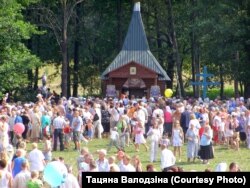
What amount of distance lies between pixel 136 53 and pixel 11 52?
7.67 meters

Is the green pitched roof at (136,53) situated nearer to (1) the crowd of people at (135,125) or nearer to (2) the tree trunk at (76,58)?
(2) the tree trunk at (76,58)

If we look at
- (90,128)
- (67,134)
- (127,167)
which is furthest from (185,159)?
(127,167)

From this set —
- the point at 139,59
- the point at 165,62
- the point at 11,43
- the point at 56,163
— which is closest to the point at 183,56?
the point at 165,62

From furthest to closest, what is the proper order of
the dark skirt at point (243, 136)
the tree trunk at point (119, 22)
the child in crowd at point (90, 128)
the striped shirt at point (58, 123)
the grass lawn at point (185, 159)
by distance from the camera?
the tree trunk at point (119, 22) < the child in crowd at point (90, 128) < the dark skirt at point (243, 136) < the striped shirt at point (58, 123) < the grass lawn at point (185, 159)

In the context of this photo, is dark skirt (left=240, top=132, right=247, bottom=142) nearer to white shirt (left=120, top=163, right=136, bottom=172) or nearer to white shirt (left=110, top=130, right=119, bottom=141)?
white shirt (left=110, top=130, right=119, bottom=141)

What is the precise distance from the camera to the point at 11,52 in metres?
48.7

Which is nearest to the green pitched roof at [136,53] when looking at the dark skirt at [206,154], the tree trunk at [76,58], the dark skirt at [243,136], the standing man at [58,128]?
the tree trunk at [76,58]

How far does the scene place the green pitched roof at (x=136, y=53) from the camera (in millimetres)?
51781

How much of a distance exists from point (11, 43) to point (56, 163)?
1085 inches

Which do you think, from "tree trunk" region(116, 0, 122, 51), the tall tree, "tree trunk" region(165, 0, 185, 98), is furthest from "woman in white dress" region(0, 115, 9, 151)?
"tree trunk" region(116, 0, 122, 51)

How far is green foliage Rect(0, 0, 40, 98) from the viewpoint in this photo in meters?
47.4

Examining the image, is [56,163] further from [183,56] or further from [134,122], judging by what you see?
[183,56]

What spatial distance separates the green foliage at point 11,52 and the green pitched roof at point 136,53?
4.83m

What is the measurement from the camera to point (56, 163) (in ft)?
71.1
